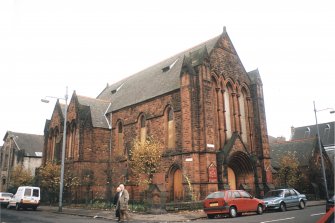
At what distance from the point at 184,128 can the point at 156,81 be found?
9.75m

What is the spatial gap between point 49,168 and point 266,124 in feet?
71.2

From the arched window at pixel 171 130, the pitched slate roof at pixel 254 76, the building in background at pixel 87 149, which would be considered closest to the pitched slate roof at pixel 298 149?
the pitched slate roof at pixel 254 76

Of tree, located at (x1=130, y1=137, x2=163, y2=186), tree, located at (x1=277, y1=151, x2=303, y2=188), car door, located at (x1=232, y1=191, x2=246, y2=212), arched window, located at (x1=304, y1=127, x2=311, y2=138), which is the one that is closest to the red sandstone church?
tree, located at (x1=130, y1=137, x2=163, y2=186)

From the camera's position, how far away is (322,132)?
6450cm

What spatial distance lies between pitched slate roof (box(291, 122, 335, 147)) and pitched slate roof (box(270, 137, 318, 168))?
2142cm

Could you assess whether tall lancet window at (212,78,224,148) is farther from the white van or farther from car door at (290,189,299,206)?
the white van

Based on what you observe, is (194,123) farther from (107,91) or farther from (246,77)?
(107,91)

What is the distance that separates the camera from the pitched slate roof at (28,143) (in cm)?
5134

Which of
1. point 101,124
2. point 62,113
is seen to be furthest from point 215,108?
point 62,113

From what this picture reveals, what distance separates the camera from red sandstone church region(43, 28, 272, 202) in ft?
75.0

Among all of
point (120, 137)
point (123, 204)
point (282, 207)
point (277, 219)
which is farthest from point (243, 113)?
point (123, 204)

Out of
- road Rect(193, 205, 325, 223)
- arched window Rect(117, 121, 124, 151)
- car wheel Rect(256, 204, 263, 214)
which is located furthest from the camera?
arched window Rect(117, 121, 124, 151)

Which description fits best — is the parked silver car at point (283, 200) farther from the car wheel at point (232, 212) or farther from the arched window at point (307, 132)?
the arched window at point (307, 132)

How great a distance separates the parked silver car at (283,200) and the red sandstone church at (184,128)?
3413 millimetres
